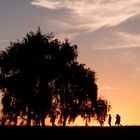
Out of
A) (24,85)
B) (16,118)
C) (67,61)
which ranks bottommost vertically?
(16,118)

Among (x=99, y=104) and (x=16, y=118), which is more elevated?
(x=99, y=104)
